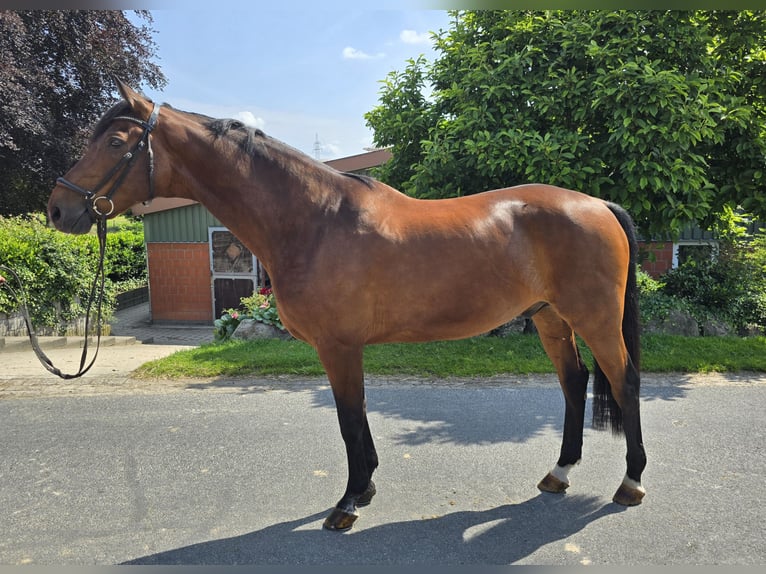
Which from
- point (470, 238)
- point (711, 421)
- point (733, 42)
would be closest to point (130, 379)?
point (470, 238)

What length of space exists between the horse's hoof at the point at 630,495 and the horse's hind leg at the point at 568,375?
12.6 inches

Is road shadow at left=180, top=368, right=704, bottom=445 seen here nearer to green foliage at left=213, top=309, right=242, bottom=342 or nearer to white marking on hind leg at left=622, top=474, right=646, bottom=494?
white marking on hind leg at left=622, top=474, right=646, bottom=494

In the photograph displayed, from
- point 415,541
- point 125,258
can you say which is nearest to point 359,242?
point 415,541

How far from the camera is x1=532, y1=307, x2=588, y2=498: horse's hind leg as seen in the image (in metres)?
3.20

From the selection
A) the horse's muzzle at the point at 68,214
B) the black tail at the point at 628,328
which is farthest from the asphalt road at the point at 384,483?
the horse's muzzle at the point at 68,214

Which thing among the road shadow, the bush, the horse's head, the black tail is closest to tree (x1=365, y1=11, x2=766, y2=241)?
the bush

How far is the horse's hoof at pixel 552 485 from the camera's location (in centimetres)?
307

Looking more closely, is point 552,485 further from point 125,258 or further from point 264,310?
point 125,258

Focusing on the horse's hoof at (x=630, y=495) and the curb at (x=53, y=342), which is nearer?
the horse's hoof at (x=630, y=495)

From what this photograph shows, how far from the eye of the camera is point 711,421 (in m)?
4.06

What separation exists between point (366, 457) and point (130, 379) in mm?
3878

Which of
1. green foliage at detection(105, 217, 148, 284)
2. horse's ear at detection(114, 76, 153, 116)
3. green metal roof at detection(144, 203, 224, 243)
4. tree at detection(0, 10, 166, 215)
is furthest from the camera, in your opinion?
green foliage at detection(105, 217, 148, 284)

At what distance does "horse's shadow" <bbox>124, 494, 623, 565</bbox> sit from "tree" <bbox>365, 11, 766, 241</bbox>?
414cm

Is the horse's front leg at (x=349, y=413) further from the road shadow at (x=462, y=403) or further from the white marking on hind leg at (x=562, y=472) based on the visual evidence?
the white marking on hind leg at (x=562, y=472)
